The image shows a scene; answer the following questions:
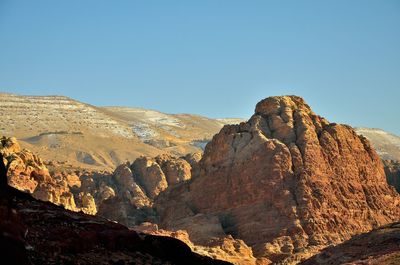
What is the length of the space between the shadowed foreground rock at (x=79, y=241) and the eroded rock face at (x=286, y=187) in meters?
41.5

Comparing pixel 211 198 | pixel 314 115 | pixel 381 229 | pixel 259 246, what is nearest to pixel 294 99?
pixel 314 115

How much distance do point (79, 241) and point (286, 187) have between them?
53016 millimetres

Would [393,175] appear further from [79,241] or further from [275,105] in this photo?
[79,241]

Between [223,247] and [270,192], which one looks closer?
[223,247]

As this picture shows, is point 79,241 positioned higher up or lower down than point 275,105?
lower down

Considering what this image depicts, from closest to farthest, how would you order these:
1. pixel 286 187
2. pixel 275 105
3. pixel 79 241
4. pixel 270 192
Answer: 1. pixel 79 241
2. pixel 270 192
3. pixel 286 187
4. pixel 275 105

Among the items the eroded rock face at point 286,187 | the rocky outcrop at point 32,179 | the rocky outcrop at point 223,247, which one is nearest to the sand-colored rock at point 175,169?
the rocky outcrop at point 32,179

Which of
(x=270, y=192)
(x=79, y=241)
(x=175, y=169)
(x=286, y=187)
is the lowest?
(x=79, y=241)

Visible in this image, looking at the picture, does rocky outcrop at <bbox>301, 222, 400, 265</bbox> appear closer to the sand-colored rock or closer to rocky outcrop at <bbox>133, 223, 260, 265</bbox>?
rocky outcrop at <bbox>133, 223, 260, 265</bbox>

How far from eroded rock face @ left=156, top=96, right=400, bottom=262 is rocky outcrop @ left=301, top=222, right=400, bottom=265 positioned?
8.60 m

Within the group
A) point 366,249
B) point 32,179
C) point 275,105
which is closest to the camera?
point 366,249

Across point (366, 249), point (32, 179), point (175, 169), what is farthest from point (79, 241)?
point (175, 169)

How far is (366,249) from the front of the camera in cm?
5831

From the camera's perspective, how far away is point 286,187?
252ft
